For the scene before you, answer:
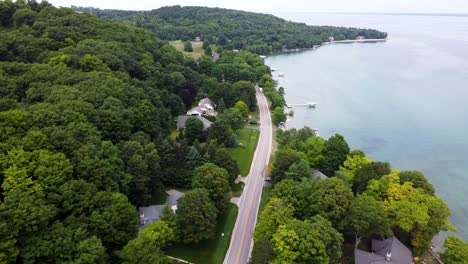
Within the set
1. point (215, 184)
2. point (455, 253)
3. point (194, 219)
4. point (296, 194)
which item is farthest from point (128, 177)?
point (455, 253)

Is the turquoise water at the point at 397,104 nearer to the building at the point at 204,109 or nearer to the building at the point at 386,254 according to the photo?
the building at the point at 386,254

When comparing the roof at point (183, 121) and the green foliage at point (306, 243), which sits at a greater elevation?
the roof at point (183, 121)

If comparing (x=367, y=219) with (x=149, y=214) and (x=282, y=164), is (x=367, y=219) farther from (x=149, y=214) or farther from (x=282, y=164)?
(x=149, y=214)

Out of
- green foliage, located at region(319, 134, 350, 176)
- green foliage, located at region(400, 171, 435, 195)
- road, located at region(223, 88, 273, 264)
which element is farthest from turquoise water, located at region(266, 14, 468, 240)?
road, located at region(223, 88, 273, 264)

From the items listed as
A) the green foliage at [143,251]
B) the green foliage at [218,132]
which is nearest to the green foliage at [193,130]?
the green foliage at [218,132]

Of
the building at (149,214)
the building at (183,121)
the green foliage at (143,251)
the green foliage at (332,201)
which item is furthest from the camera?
the building at (183,121)

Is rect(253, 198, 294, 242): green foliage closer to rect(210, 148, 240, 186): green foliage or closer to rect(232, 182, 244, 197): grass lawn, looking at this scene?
rect(232, 182, 244, 197): grass lawn
